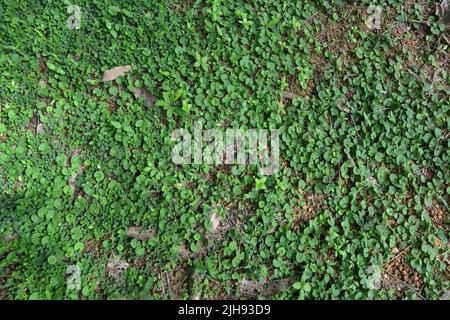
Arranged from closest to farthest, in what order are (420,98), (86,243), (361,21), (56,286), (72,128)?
1. (56,286)
2. (86,243)
3. (72,128)
4. (420,98)
5. (361,21)

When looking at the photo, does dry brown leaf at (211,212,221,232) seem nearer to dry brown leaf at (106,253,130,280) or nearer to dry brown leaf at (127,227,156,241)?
dry brown leaf at (127,227,156,241)

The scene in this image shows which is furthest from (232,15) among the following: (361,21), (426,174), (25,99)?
(426,174)

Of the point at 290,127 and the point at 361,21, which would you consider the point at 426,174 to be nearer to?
the point at 290,127

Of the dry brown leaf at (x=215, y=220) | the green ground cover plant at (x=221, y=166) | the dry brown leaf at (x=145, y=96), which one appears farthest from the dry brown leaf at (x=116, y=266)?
the dry brown leaf at (x=145, y=96)

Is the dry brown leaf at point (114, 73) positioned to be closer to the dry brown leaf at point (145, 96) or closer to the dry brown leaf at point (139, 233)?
the dry brown leaf at point (145, 96)

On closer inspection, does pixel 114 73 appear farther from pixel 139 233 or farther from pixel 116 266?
pixel 116 266
